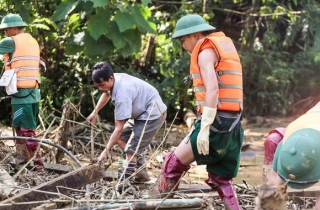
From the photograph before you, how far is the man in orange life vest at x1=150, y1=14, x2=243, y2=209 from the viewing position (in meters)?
4.47

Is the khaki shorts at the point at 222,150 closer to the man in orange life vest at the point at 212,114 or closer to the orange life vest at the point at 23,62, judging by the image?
the man in orange life vest at the point at 212,114

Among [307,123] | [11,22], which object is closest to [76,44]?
[11,22]

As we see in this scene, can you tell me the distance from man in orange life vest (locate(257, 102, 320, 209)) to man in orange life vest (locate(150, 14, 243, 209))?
897mm

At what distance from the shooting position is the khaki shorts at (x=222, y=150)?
459 centimetres

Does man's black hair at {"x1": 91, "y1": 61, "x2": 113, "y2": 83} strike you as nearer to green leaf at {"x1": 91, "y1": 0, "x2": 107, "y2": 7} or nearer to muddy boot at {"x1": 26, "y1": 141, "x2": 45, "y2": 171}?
muddy boot at {"x1": 26, "y1": 141, "x2": 45, "y2": 171}

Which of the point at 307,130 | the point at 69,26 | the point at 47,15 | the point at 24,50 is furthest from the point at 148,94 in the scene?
the point at 47,15

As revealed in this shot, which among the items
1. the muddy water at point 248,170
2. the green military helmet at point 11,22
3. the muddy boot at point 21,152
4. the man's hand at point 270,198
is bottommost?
the muddy water at point 248,170

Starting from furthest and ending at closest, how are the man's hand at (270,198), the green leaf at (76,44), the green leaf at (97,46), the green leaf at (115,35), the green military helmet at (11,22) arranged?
1. the green leaf at (76,44)
2. the green leaf at (97,46)
3. the green leaf at (115,35)
4. the green military helmet at (11,22)
5. the man's hand at (270,198)

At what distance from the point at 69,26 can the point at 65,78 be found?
1.79 metres

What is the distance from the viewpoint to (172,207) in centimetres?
404

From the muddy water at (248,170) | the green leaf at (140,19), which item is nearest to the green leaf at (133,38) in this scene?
the green leaf at (140,19)

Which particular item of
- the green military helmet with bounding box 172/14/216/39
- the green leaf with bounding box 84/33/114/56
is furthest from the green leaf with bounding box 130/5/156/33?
the green military helmet with bounding box 172/14/216/39

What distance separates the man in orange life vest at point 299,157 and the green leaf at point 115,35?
17.7 feet

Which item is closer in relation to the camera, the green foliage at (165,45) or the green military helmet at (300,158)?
the green military helmet at (300,158)
